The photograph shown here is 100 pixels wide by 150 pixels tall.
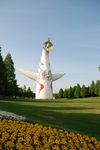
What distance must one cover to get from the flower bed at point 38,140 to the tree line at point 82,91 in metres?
53.6

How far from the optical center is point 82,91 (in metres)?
67.4

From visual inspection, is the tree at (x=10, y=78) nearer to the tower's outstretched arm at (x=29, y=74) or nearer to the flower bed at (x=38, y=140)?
the tower's outstretched arm at (x=29, y=74)

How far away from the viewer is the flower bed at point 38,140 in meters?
11.0

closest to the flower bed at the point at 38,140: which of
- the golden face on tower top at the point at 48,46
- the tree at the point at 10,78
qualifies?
the golden face on tower top at the point at 48,46

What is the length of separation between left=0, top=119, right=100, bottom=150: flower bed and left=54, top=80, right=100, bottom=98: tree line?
53.6 metres

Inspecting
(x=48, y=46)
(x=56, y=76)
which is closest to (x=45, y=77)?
(x=56, y=76)

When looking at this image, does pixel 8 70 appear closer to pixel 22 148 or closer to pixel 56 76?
pixel 56 76

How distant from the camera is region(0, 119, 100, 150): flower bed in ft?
36.2

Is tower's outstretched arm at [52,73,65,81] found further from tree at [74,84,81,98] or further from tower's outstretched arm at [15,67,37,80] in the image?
tree at [74,84,81,98]

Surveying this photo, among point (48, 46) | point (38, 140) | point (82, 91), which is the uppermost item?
point (48, 46)

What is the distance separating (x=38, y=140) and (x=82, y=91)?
2204 inches

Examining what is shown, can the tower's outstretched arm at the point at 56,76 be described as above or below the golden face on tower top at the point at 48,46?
below

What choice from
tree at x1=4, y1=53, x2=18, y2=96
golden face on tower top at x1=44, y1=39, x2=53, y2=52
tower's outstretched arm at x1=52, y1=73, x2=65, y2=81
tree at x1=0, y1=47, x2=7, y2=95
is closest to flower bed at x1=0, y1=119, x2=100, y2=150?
golden face on tower top at x1=44, y1=39, x2=53, y2=52

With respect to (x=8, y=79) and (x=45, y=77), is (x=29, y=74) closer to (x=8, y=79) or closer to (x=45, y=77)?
(x=45, y=77)
